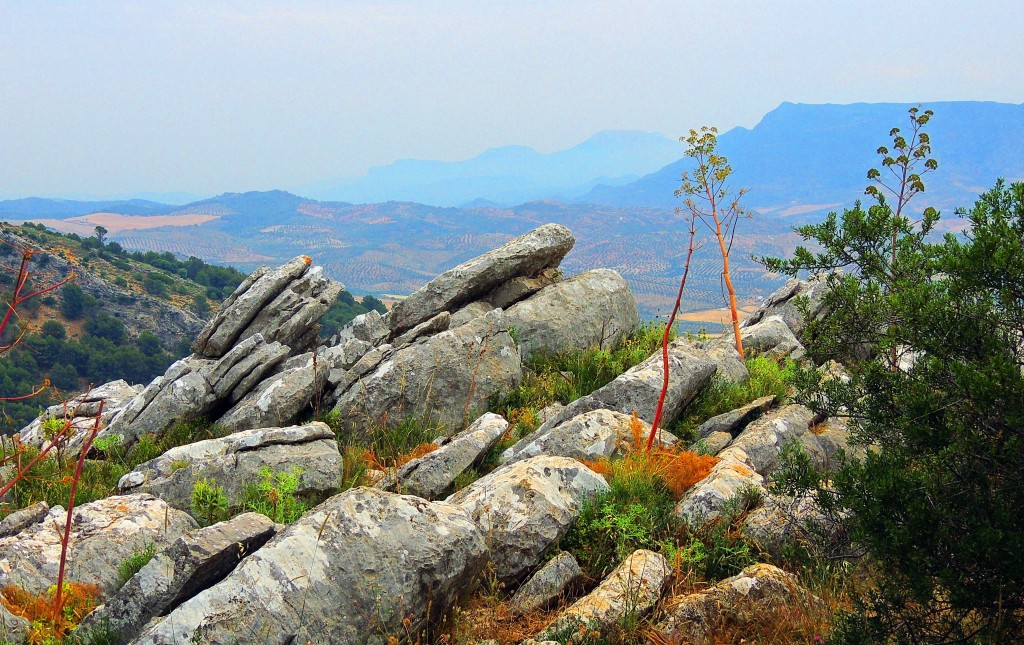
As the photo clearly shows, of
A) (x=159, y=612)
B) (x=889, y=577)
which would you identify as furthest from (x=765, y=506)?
(x=159, y=612)

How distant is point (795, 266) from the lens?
9.05 metres

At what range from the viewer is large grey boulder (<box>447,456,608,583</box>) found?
7.96 metres

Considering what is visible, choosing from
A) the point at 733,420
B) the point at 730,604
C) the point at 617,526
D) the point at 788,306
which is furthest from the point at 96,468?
the point at 788,306

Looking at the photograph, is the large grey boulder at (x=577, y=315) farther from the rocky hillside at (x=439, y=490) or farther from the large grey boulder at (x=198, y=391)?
the large grey boulder at (x=198, y=391)

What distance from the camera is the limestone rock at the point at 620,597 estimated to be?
266 inches

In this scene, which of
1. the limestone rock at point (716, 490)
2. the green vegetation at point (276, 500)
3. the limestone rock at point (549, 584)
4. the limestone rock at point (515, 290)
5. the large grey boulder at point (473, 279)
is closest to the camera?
the limestone rock at point (549, 584)

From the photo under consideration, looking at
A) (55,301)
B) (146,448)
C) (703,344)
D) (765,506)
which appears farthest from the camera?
(55,301)

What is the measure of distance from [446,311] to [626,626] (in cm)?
1236

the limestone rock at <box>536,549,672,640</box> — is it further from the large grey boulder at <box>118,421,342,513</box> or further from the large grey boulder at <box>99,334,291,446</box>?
the large grey boulder at <box>99,334,291,446</box>

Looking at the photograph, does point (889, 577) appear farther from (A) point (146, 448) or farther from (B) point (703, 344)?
(A) point (146, 448)

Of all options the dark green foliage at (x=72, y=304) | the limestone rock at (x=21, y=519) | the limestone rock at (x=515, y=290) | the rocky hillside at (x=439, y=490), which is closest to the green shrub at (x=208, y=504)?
the rocky hillside at (x=439, y=490)

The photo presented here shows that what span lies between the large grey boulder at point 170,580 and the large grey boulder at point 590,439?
16.5 feet

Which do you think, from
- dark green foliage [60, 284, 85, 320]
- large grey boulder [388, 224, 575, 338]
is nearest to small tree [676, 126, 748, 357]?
large grey boulder [388, 224, 575, 338]

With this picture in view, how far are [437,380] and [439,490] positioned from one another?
4.81 meters
